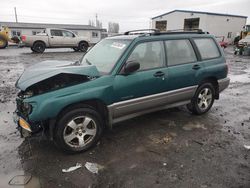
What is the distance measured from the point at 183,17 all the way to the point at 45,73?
125 feet

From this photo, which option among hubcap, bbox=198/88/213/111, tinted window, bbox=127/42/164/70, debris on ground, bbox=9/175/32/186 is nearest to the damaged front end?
debris on ground, bbox=9/175/32/186

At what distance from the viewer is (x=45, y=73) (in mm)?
3156

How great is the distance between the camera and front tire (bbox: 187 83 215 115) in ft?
15.1

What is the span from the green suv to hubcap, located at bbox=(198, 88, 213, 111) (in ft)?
0.08

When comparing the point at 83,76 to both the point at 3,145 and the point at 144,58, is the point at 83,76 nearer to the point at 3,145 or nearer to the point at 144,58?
the point at 144,58

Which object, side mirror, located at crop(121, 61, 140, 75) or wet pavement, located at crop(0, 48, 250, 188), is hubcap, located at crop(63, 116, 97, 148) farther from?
side mirror, located at crop(121, 61, 140, 75)

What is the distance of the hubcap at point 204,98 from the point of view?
4.70 metres

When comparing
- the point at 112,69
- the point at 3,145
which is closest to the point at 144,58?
the point at 112,69

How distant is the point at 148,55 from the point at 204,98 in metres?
1.88

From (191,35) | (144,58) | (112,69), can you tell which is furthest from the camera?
(191,35)

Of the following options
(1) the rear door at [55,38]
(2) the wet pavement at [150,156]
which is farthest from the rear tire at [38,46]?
(2) the wet pavement at [150,156]

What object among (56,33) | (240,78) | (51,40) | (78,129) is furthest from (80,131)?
(56,33)

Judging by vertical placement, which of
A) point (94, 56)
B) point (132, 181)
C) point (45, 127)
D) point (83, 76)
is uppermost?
point (94, 56)

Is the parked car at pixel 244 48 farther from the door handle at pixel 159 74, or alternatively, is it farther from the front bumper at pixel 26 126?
→ the front bumper at pixel 26 126
